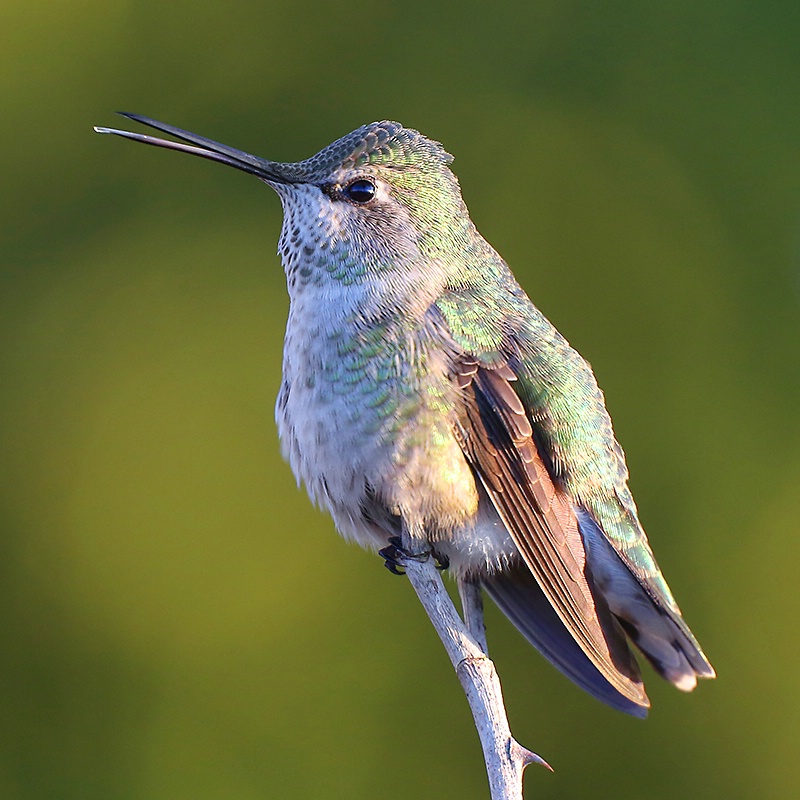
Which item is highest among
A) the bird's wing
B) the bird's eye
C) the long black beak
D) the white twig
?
the bird's eye

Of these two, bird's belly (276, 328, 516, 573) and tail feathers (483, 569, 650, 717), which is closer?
bird's belly (276, 328, 516, 573)

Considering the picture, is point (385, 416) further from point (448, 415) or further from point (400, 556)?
point (400, 556)

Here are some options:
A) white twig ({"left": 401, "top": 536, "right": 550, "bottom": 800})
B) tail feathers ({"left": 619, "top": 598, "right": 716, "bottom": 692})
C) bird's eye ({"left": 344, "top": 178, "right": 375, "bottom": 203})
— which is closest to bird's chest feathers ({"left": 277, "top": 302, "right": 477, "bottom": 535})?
white twig ({"left": 401, "top": 536, "right": 550, "bottom": 800})

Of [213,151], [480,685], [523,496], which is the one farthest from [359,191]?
[480,685]

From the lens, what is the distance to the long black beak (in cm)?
281

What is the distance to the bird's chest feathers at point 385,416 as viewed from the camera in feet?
9.00

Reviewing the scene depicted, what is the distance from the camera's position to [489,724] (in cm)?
242

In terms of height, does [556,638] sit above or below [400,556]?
below

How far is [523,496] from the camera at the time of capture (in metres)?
2.81

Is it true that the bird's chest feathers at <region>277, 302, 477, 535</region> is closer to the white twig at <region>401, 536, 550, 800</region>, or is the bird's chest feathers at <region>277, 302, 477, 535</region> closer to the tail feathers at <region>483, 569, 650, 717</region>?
the white twig at <region>401, 536, 550, 800</region>

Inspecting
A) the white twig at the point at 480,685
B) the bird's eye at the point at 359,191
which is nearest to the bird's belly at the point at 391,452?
the white twig at the point at 480,685

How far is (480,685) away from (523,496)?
1.68 feet

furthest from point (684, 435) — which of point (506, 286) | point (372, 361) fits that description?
point (372, 361)

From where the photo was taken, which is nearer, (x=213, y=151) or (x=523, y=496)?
(x=523, y=496)
